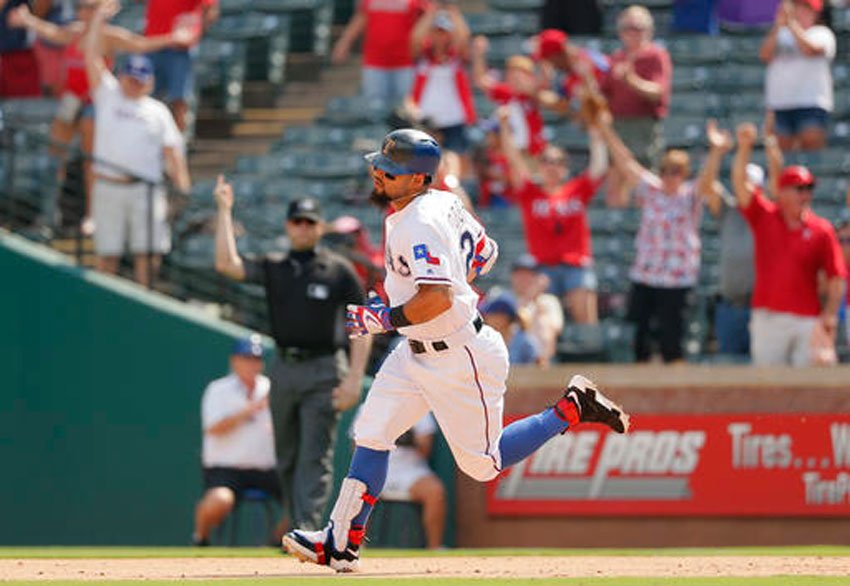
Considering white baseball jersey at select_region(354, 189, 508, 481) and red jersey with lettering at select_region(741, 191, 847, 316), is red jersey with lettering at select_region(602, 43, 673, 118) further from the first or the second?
white baseball jersey at select_region(354, 189, 508, 481)

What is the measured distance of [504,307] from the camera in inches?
508

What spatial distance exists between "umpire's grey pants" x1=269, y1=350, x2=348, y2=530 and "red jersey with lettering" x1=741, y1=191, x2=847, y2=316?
2.87 m

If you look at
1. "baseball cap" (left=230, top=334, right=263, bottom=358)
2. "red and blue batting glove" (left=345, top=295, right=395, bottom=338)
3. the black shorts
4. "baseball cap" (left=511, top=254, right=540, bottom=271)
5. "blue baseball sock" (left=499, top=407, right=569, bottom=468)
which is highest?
"red and blue batting glove" (left=345, top=295, right=395, bottom=338)

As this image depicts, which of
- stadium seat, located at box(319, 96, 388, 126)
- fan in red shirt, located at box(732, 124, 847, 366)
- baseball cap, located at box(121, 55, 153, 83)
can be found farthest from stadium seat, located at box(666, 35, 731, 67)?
baseball cap, located at box(121, 55, 153, 83)

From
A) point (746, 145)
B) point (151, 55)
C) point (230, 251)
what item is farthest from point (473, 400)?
point (151, 55)

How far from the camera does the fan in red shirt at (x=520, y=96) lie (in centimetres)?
1556

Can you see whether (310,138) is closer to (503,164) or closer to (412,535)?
(503,164)

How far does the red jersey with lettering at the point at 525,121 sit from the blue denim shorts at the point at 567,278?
5.74 ft

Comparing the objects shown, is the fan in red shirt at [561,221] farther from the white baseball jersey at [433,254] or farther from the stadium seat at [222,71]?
the white baseball jersey at [433,254]

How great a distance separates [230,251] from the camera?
11.4 m

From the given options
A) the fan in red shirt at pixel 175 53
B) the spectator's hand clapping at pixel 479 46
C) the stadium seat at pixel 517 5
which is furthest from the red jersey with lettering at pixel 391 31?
the stadium seat at pixel 517 5

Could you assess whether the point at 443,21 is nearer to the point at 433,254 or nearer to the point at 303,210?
the point at 303,210

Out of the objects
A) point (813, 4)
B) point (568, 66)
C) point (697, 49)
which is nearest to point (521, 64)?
point (568, 66)

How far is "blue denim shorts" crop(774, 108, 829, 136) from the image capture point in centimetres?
1501
